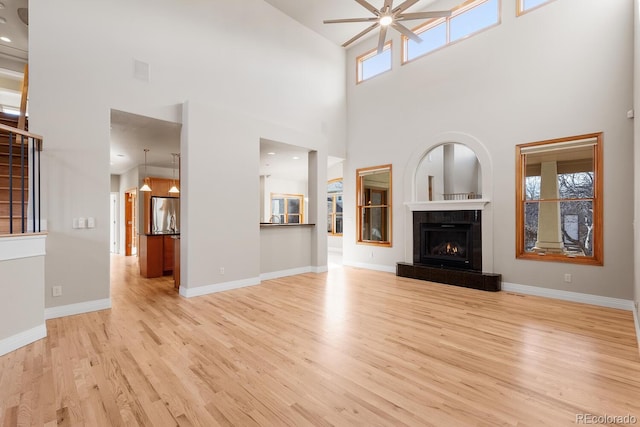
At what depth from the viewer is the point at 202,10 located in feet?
16.2

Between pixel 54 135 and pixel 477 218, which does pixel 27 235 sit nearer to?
pixel 54 135

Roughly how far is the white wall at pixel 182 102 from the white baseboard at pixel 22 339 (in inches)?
31.0

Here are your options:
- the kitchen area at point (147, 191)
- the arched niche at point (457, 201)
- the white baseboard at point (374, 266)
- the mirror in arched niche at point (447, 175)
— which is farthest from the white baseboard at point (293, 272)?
the mirror in arched niche at point (447, 175)

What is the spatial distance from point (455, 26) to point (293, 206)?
813cm

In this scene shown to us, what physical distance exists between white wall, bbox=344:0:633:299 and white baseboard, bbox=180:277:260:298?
9.65 ft

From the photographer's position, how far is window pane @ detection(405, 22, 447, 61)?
19.1ft

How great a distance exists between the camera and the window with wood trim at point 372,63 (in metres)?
6.74

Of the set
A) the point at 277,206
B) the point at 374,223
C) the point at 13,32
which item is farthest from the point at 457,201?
the point at 13,32

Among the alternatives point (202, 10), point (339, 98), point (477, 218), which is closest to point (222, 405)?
point (477, 218)

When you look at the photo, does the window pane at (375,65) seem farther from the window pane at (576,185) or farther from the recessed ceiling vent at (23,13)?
the recessed ceiling vent at (23,13)

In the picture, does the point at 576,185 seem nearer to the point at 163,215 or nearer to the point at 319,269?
the point at 319,269

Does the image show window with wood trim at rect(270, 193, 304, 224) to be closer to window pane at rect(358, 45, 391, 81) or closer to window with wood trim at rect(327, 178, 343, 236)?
window with wood trim at rect(327, 178, 343, 236)

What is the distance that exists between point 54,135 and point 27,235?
4.76 ft

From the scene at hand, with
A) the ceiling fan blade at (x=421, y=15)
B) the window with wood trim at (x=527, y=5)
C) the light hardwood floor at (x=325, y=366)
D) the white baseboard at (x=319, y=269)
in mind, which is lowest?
the light hardwood floor at (x=325, y=366)
